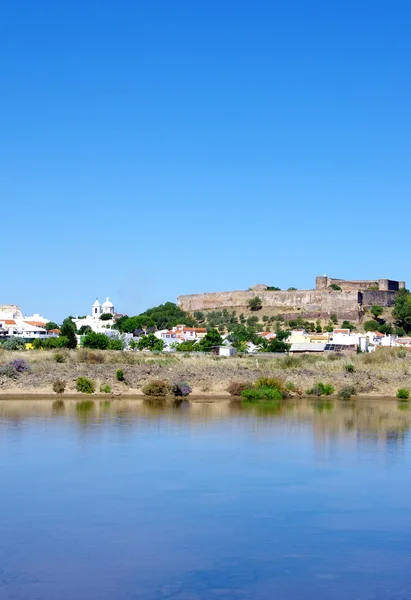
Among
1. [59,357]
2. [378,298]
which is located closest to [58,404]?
[59,357]

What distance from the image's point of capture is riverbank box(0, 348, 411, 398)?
24.8 m

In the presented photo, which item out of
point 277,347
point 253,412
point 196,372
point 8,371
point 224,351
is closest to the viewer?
point 253,412

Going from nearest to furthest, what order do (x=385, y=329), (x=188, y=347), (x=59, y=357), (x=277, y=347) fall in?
(x=59, y=357) < (x=277, y=347) < (x=188, y=347) < (x=385, y=329)

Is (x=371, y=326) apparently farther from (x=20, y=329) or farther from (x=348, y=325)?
(x=20, y=329)

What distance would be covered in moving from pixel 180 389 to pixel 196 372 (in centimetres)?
226

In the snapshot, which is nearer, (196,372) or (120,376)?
(120,376)

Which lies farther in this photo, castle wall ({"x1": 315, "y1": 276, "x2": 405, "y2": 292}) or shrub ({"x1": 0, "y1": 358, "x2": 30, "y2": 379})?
castle wall ({"x1": 315, "y1": 276, "x2": 405, "y2": 292})

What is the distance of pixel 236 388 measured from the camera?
83.6ft

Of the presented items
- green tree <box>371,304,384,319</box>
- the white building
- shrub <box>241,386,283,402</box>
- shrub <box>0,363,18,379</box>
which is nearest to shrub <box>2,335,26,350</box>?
the white building

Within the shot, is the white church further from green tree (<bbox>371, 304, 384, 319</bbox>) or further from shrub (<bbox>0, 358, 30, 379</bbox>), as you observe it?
shrub (<bbox>0, 358, 30, 379</bbox>)

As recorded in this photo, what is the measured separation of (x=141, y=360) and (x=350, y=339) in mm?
13885

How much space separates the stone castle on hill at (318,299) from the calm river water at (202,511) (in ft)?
129

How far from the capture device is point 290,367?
29.6m

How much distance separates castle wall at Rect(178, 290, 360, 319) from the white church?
6.04 m
